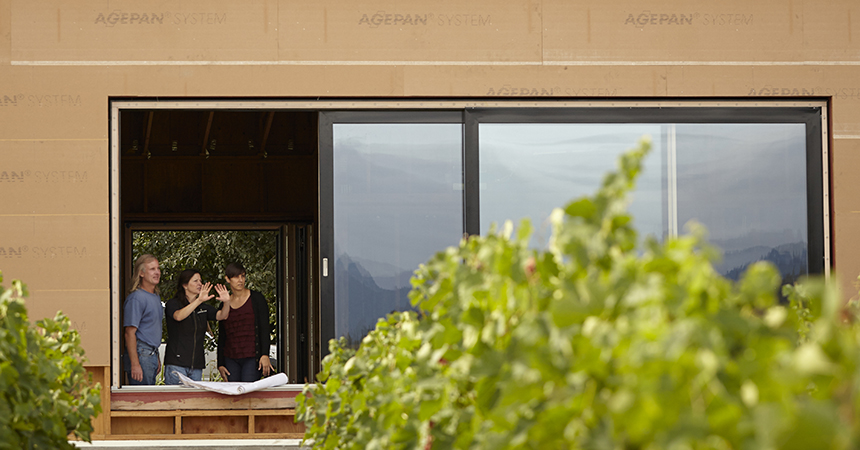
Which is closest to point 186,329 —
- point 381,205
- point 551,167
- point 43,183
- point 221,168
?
point 43,183

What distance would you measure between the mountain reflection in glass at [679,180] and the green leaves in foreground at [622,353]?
10.2 ft

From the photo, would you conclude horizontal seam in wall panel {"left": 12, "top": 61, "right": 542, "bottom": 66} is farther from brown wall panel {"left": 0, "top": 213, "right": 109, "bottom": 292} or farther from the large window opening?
brown wall panel {"left": 0, "top": 213, "right": 109, "bottom": 292}

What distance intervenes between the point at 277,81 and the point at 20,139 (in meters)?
1.45

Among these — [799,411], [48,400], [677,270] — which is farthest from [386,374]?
[799,411]

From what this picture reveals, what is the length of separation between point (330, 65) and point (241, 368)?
10.1 feet

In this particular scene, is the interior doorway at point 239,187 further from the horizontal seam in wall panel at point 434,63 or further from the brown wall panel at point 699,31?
the brown wall panel at point 699,31

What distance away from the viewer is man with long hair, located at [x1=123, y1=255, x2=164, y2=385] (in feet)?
15.8

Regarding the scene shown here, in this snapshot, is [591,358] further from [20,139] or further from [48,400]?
[20,139]

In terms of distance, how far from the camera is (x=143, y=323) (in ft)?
16.2

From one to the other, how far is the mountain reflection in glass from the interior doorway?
3.85 metres

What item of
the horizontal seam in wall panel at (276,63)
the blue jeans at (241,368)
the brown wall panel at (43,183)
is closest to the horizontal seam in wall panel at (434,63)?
the horizontal seam in wall panel at (276,63)

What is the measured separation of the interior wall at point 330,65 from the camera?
Answer: 14.0 feet

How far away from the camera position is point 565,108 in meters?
4.52

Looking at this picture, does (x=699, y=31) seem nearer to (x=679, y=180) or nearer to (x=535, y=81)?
(x=679, y=180)
